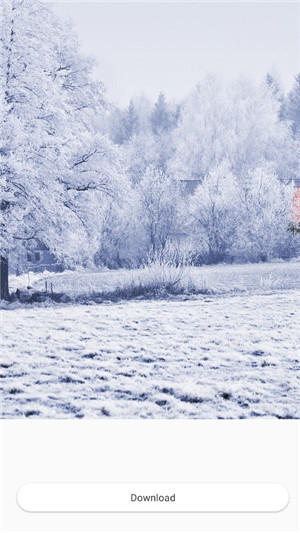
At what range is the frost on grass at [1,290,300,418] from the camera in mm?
3182

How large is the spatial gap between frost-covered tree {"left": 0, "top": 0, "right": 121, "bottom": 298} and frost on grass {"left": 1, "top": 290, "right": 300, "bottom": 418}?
1.43 metres

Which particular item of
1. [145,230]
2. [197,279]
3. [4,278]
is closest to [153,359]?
[4,278]

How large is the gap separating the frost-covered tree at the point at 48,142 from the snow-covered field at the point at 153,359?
4.22ft

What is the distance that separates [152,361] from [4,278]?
4.03m

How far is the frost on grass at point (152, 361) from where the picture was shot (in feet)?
10.4

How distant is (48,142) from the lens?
756 centimetres

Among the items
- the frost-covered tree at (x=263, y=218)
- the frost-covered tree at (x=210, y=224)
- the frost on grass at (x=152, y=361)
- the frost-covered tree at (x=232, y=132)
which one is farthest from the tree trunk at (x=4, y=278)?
the frost-covered tree at (x=263, y=218)

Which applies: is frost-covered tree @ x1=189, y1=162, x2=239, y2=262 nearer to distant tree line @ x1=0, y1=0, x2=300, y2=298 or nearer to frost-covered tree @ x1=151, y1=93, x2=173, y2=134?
distant tree line @ x1=0, y1=0, x2=300, y2=298

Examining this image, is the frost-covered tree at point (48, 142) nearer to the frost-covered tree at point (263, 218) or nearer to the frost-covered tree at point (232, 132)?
the frost-covered tree at point (232, 132)

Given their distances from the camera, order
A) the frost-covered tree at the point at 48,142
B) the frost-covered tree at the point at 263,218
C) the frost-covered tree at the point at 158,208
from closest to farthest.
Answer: the frost-covered tree at the point at 48,142
the frost-covered tree at the point at 158,208
the frost-covered tree at the point at 263,218

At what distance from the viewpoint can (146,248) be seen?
8.38m
